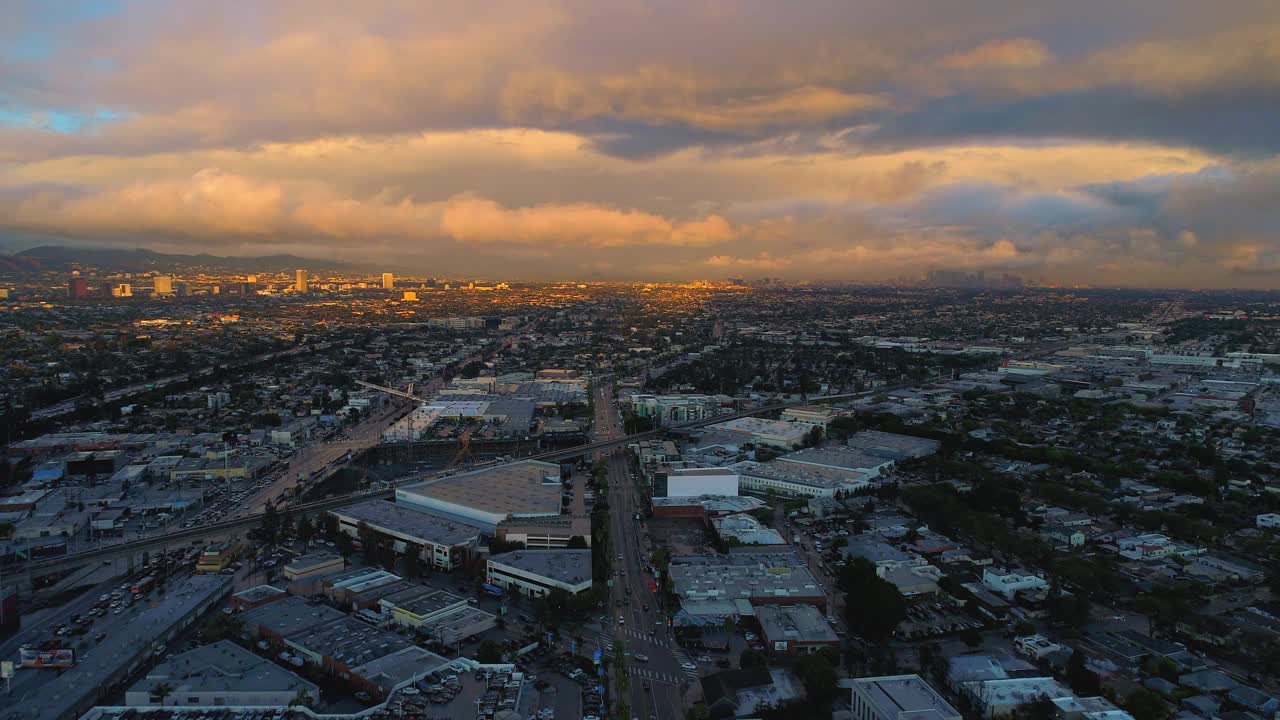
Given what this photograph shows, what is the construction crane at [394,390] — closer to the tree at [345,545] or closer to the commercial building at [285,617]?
the tree at [345,545]

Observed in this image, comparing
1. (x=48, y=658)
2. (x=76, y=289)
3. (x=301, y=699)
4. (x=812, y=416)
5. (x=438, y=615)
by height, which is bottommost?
(x=48, y=658)

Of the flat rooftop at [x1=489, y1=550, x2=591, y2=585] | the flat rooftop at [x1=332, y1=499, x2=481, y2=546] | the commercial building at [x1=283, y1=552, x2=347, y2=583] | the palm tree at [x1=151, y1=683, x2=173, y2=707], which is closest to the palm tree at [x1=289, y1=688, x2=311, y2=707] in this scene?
the palm tree at [x1=151, y1=683, x2=173, y2=707]

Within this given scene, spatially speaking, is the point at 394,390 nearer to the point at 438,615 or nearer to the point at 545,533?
the point at 545,533

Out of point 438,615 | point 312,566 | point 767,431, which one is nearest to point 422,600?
point 438,615

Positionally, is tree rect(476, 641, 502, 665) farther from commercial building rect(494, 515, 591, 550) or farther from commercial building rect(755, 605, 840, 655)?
commercial building rect(494, 515, 591, 550)

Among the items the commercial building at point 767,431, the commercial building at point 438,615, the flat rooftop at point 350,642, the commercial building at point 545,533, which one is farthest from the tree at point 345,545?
the commercial building at point 767,431

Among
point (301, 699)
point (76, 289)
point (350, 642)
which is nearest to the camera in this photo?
point (301, 699)
